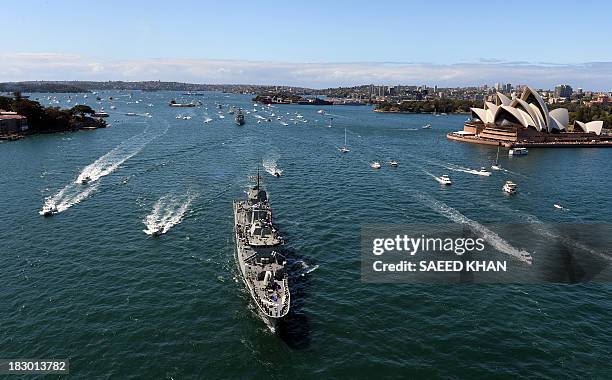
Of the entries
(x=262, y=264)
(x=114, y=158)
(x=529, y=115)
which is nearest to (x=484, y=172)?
(x=529, y=115)

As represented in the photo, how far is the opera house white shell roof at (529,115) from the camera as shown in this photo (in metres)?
153

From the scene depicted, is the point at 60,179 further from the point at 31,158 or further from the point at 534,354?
the point at 534,354

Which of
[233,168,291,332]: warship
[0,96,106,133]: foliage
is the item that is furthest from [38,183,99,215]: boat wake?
[0,96,106,133]: foliage

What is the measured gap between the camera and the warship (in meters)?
35.5

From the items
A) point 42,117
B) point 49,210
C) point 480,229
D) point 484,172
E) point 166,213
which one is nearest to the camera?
point 480,229

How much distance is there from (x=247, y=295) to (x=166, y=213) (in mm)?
27907

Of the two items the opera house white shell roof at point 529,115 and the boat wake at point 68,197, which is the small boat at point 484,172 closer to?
the opera house white shell roof at point 529,115

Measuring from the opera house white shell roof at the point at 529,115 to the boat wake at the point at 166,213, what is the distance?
412 feet

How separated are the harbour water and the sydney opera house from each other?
5831 centimetres

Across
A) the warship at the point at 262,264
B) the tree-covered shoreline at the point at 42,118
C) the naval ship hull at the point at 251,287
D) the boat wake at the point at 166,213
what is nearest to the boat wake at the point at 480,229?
the warship at the point at 262,264

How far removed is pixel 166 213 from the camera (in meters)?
63.5

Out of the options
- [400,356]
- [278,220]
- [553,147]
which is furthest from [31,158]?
[553,147]

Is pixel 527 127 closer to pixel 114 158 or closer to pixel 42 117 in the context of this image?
pixel 114 158

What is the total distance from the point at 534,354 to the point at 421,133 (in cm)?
15948
